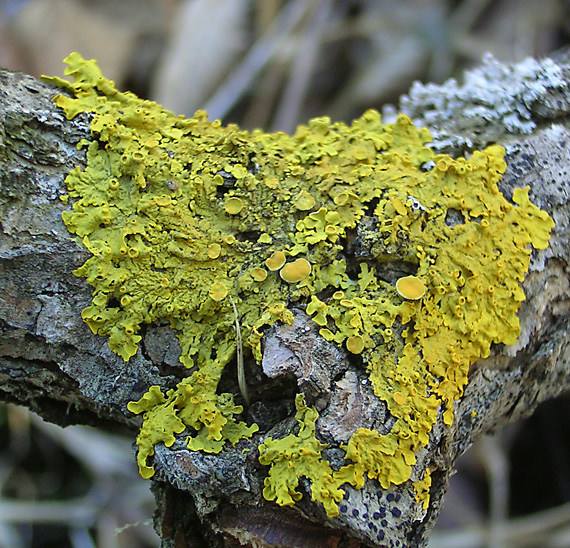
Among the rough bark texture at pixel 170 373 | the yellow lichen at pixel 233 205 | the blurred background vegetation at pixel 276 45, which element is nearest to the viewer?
the rough bark texture at pixel 170 373

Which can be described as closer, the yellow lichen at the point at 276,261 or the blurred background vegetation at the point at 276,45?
the yellow lichen at the point at 276,261

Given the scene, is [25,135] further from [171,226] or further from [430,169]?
[430,169]

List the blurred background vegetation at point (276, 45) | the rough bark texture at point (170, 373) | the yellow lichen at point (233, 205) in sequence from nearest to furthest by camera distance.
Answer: the rough bark texture at point (170, 373), the yellow lichen at point (233, 205), the blurred background vegetation at point (276, 45)

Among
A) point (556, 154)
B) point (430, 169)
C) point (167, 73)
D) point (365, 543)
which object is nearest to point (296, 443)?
point (365, 543)

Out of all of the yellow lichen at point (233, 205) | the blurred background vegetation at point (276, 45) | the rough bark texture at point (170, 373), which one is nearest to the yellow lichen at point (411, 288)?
the rough bark texture at point (170, 373)

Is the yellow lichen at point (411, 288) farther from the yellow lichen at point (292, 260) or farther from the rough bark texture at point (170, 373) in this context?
the rough bark texture at point (170, 373)

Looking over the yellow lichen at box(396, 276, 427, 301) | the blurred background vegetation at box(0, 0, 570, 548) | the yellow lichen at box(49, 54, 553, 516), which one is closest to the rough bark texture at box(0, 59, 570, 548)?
the yellow lichen at box(49, 54, 553, 516)

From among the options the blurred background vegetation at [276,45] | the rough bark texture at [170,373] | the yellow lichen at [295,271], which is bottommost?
the rough bark texture at [170,373]
